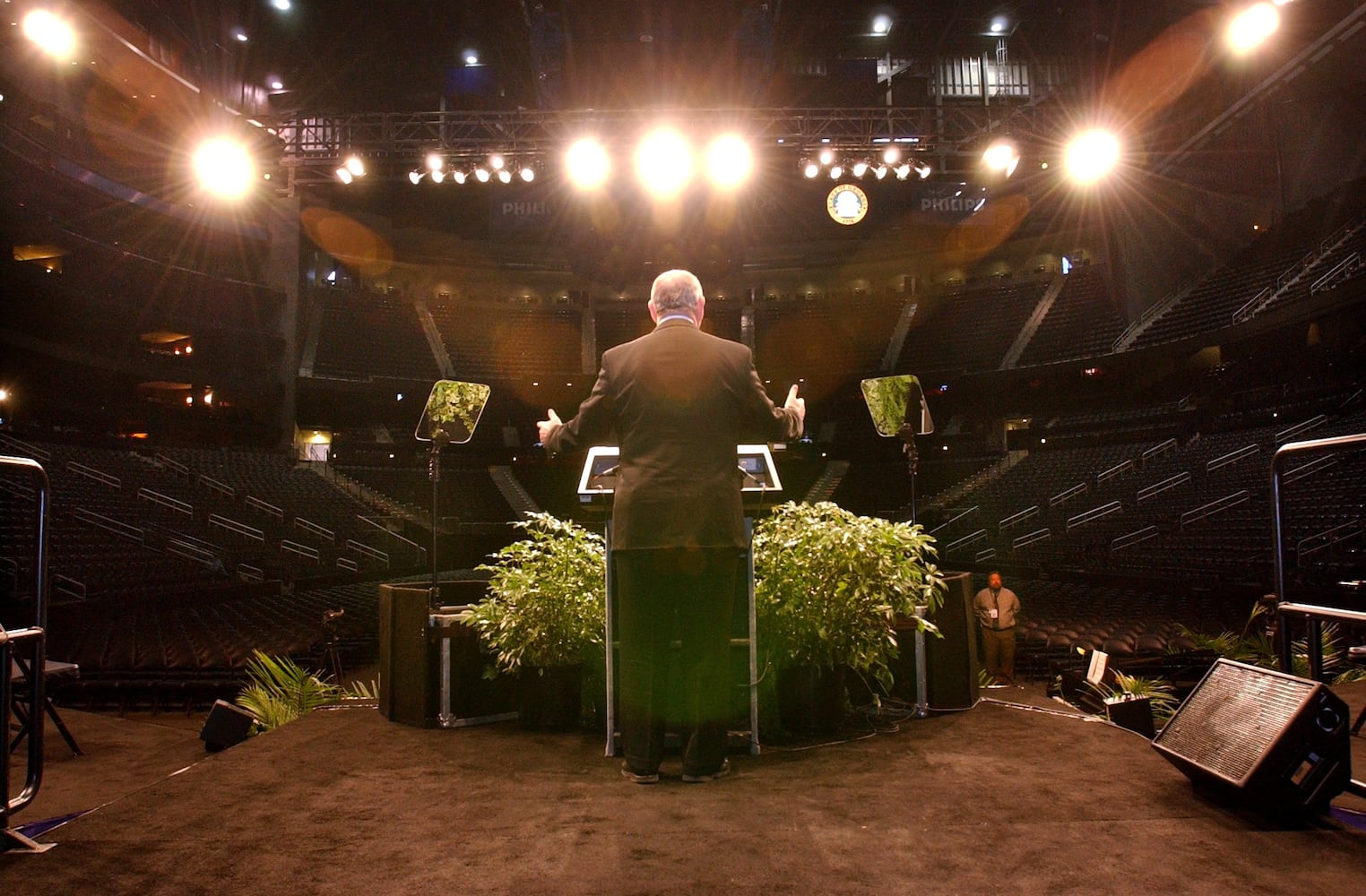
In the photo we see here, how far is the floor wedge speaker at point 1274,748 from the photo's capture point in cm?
208

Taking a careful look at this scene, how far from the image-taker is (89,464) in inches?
566

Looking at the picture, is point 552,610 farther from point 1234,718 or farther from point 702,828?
point 1234,718

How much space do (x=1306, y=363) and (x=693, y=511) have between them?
18.2 m

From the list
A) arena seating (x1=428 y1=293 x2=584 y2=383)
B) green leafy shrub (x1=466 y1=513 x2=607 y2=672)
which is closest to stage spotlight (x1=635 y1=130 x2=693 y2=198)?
green leafy shrub (x1=466 y1=513 x2=607 y2=672)

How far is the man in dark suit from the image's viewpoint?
2.58 m

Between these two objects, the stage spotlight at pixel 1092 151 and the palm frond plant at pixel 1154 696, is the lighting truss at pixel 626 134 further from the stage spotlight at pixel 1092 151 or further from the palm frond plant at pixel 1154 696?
the palm frond plant at pixel 1154 696

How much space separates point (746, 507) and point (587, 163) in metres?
8.44

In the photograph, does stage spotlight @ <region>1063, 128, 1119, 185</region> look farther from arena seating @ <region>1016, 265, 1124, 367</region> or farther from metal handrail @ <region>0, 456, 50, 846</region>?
arena seating @ <region>1016, 265, 1124, 367</region>

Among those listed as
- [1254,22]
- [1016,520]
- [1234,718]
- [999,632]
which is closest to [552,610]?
[1234,718]

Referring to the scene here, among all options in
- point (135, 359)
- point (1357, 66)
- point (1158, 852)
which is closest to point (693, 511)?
point (1158, 852)

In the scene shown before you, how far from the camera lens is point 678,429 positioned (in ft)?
8.62

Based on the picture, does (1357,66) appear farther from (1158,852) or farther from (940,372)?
(1158,852)

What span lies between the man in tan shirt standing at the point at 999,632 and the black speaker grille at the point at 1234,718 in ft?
18.5

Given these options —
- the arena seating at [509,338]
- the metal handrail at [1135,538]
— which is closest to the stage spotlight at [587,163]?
the metal handrail at [1135,538]
